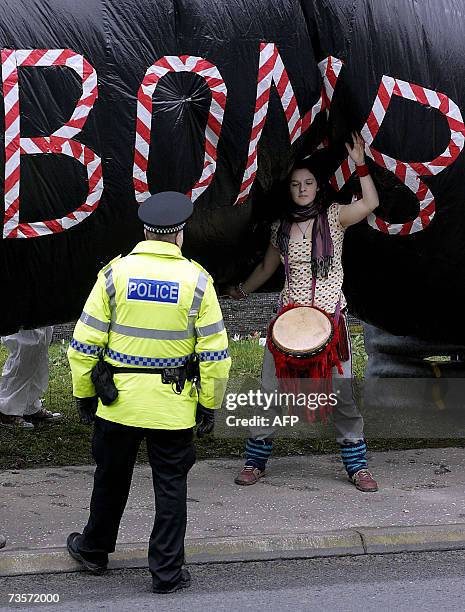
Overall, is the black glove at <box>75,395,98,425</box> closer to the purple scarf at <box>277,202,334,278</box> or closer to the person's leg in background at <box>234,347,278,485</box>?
the person's leg in background at <box>234,347,278,485</box>

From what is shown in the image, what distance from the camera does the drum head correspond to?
605 cm

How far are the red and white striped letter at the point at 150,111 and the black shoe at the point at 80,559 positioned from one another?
165 centimetres

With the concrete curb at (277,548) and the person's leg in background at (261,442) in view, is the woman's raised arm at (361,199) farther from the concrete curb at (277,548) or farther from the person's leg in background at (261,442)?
the concrete curb at (277,548)

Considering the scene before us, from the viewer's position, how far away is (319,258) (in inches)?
243

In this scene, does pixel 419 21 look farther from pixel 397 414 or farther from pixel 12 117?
pixel 397 414

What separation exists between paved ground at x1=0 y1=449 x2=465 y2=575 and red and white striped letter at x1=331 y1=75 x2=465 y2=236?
57.5 inches

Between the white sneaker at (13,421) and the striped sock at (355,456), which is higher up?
the striped sock at (355,456)

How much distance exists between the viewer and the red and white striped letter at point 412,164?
5.84 metres

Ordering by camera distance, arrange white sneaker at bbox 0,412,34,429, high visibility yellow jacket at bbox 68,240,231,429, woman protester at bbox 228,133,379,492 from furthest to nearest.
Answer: white sneaker at bbox 0,412,34,429
woman protester at bbox 228,133,379,492
high visibility yellow jacket at bbox 68,240,231,429

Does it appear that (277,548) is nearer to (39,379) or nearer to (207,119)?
(207,119)

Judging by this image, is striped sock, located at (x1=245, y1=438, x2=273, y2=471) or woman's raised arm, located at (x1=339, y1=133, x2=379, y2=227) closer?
woman's raised arm, located at (x1=339, y1=133, x2=379, y2=227)

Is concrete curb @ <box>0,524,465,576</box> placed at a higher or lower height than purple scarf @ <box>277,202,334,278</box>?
lower

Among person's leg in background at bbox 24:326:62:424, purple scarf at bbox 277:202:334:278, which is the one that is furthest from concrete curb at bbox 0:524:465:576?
person's leg in background at bbox 24:326:62:424

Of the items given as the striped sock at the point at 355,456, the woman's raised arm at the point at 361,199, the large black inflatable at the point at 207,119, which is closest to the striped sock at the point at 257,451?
the striped sock at the point at 355,456
